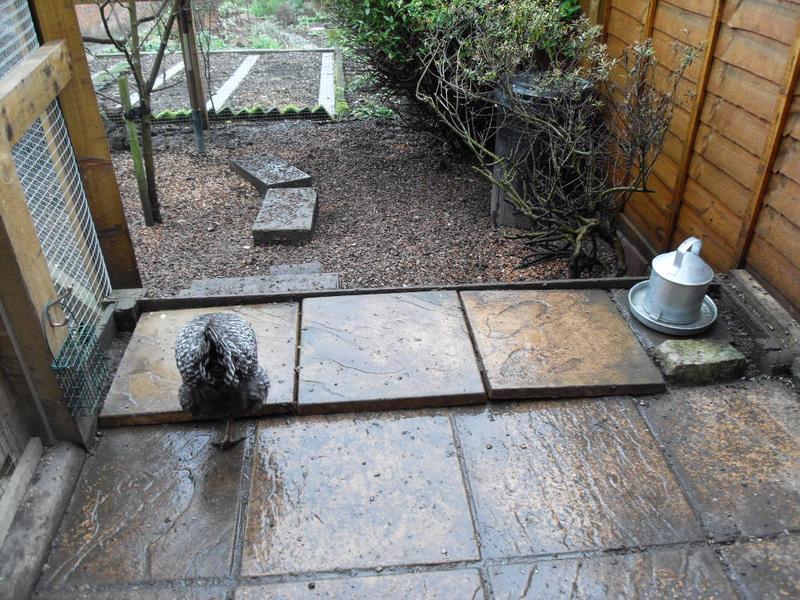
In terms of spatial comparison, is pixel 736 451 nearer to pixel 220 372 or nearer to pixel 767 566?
pixel 767 566

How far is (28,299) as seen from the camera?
2.38 metres

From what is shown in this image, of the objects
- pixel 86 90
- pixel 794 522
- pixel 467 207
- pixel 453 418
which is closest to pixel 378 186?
pixel 467 207

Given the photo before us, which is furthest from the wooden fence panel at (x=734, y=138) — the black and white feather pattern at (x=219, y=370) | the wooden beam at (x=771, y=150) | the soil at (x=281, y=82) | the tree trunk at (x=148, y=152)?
the soil at (x=281, y=82)

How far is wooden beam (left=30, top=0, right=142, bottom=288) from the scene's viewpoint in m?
3.03

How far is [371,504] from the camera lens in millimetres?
2496

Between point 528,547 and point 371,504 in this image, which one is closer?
point 528,547

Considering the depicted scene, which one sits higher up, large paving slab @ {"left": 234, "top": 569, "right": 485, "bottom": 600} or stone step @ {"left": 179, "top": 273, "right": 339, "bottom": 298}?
large paving slab @ {"left": 234, "top": 569, "right": 485, "bottom": 600}

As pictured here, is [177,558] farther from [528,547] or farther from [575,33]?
[575,33]

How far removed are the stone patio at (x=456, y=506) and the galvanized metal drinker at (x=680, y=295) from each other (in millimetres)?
447

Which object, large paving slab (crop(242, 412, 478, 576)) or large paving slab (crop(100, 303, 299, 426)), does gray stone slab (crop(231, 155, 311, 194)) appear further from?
large paving slab (crop(242, 412, 478, 576))

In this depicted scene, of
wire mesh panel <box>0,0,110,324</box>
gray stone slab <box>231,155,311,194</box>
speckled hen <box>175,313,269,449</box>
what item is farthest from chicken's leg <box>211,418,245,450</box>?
gray stone slab <box>231,155,311,194</box>

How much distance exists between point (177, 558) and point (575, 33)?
5.08 meters

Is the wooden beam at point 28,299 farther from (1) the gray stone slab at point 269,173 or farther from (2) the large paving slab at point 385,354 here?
(1) the gray stone slab at point 269,173

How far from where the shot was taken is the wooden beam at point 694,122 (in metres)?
3.64
